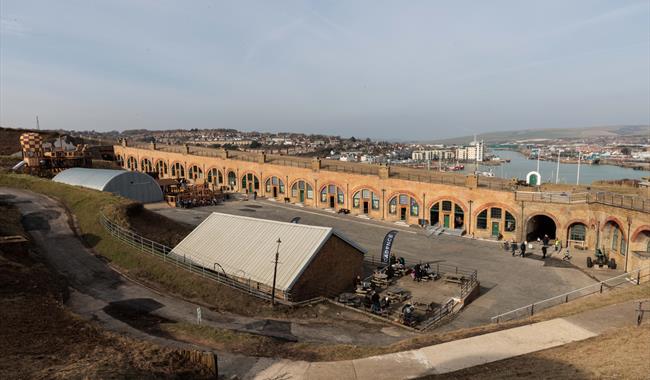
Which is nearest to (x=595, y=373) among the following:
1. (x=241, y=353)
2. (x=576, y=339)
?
(x=576, y=339)

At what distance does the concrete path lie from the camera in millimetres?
12945

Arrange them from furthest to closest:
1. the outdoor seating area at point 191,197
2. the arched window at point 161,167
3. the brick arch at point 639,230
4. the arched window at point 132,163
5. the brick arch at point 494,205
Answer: the arched window at point 132,163, the arched window at point 161,167, the outdoor seating area at point 191,197, the brick arch at point 494,205, the brick arch at point 639,230

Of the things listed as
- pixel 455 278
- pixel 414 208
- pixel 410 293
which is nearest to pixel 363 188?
pixel 414 208

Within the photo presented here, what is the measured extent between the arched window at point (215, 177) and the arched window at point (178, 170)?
30.4ft

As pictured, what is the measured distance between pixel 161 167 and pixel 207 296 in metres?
68.1

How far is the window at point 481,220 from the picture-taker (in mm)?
39312

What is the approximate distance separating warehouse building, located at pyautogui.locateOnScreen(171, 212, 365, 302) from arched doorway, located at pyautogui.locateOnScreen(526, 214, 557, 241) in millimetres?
19200

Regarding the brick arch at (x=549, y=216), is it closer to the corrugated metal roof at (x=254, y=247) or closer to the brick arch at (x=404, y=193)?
the brick arch at (x=404, y=193)

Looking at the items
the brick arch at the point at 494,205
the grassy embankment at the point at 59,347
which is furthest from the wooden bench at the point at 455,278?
the grassy embankment at the point at 59,347

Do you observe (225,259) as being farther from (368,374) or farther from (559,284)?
(559,284)

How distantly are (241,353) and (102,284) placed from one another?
11900mm

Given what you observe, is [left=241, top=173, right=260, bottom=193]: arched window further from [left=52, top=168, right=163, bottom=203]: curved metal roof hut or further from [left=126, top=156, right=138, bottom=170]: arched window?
[left=126, top=156, right=138, bottom=170]: arched window

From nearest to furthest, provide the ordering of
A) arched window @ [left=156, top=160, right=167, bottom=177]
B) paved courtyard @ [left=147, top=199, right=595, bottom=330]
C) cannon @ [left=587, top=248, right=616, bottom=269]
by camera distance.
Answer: paved courtyard @ [left=147, top=199, right=595, bottom=330]
cannon @ [left=587, top=248, right=616, bottom=269]
arched window @ [left=156, top=160, right=167, bottom=177]

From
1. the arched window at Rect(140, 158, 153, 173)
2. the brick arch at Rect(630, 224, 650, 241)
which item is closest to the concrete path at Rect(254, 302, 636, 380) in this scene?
the brick arch at Rect(630, 224, 650, 241)
